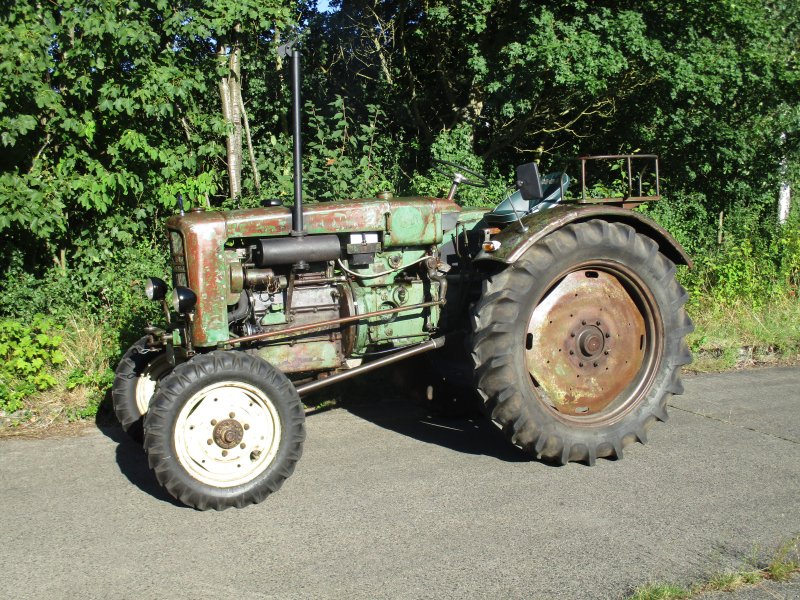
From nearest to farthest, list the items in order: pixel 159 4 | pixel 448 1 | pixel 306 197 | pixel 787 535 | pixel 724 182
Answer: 1. pixel 787 535
2. pixel 159 4
3. pixel 306 197
4. pixel 448 1
5. pixel 724 182

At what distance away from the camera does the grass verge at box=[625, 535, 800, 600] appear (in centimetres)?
338

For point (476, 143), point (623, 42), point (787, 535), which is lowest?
point (787, 535)

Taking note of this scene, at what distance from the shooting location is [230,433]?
14.6 feet

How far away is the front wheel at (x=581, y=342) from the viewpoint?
4.89 m

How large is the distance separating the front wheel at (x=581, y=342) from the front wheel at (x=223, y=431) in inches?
48.4

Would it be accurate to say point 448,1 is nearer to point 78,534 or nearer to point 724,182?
point 724,182

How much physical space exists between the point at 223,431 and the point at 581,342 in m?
2.36

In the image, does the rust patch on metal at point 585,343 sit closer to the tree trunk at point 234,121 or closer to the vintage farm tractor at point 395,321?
the vintage farm tractor at point 395,321

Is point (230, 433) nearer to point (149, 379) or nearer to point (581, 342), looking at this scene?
point (149, 379)

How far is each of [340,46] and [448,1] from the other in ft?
5.35

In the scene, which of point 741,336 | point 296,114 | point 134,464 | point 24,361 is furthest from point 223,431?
point 741,336

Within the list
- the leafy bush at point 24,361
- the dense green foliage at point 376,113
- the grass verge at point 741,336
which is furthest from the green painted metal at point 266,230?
the grass verge at point 741,336

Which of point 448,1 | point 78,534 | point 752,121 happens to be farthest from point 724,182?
point 78,534

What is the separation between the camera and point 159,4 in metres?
7.04
